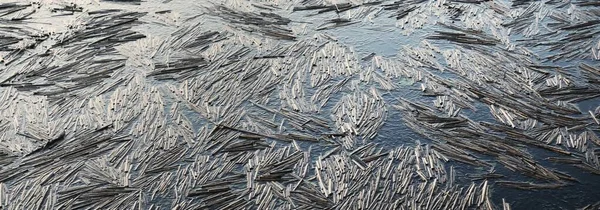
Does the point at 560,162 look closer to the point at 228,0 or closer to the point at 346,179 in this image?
the point at 346,179

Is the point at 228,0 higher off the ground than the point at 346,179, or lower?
higher

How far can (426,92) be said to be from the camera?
8.64ft

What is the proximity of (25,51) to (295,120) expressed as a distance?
1.60 m

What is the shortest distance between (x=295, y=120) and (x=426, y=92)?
0.65 metres

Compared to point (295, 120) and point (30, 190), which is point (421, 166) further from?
point (30, 190)

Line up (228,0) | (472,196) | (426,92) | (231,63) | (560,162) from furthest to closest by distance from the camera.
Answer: (228,0) < (231,63) < (426,92) < (560,162) < (472,196)

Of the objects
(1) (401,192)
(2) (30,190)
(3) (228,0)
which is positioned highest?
(3) (228,0)

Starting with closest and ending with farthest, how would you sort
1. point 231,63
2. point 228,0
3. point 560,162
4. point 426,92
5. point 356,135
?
1. point 560,162
2. point 356,135
3. point 426,92
4. point 231,63
5. point 228,0

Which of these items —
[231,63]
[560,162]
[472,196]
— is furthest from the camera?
[231,63]

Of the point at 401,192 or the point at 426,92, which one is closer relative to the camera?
the point at 401,192

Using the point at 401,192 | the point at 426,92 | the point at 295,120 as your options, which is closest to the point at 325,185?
the point at 401,192

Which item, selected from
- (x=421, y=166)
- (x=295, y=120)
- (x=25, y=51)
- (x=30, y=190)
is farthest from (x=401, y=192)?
(x=25, y=51)

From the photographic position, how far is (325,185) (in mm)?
2135

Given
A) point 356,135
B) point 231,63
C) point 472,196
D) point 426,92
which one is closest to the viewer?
point 472,196
